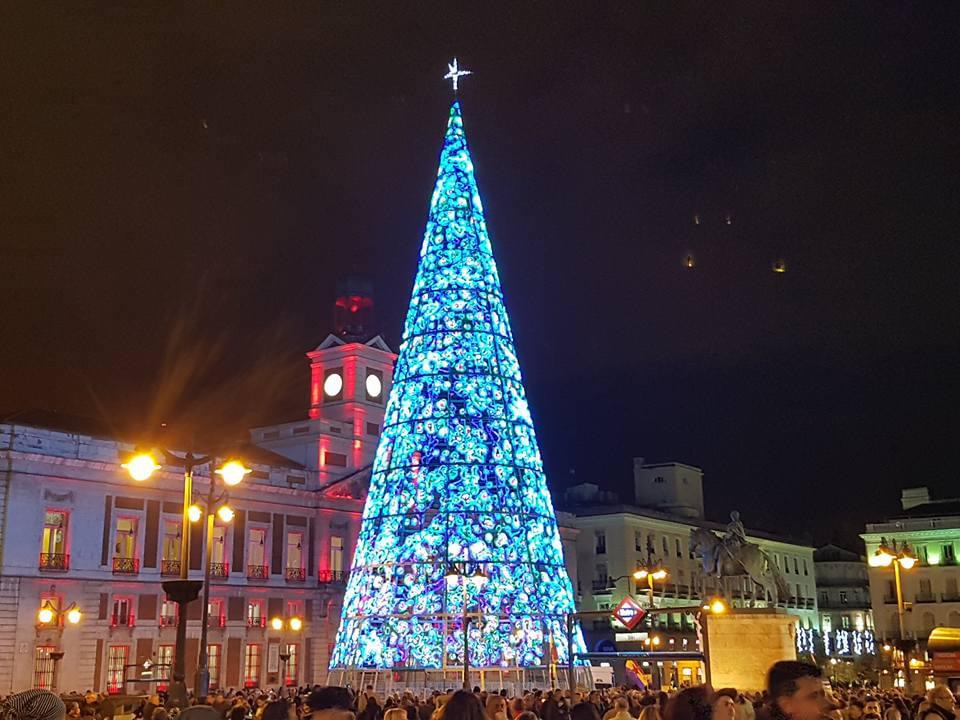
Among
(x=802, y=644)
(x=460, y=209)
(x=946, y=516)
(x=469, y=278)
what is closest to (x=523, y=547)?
(x=469, y=278)

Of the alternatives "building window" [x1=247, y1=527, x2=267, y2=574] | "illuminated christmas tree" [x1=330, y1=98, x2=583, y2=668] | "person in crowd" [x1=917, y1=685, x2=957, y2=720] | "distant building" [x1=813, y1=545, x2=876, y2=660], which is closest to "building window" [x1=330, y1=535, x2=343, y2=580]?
"building window" [x1=247, y1=527, x2=267, y2=574]

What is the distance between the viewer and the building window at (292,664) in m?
53.8

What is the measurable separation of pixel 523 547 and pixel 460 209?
9.45 metres

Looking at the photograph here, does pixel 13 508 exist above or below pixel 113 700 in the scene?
above

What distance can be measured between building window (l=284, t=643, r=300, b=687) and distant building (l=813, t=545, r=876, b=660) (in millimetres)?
57392

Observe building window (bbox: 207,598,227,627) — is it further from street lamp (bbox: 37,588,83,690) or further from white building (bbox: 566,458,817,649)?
white building (bbox: 566,458,817,649)

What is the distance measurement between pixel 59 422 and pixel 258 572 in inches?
476

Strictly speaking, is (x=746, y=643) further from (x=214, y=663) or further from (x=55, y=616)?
(x=214, y=663)

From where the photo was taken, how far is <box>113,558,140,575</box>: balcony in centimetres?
4747

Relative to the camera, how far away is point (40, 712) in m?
4.41

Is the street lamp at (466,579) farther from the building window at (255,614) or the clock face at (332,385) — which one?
the clock face at (332,385)

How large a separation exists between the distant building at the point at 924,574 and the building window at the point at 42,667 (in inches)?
2014

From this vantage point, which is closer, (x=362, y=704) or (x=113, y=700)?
(x=362, y=704)

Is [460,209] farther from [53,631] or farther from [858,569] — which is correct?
[858,569]
